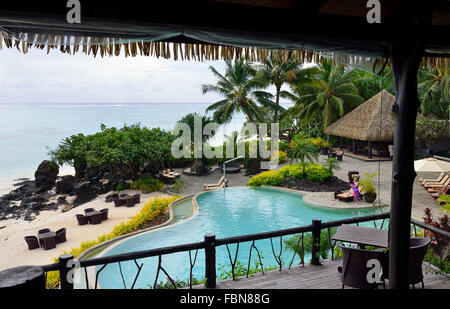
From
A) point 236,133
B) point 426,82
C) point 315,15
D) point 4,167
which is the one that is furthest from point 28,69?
point 315,15

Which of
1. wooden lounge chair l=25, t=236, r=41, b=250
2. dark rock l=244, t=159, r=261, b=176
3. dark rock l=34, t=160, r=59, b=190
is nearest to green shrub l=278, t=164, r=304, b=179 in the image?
dark rock l=244, t=159, r=261, b=176

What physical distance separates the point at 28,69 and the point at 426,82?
97181 mm

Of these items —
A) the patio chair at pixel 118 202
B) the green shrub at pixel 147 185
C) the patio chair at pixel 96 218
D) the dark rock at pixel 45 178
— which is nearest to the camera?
the patio chair at pixel 96 218

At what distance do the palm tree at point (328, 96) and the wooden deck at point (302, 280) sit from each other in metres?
20.1

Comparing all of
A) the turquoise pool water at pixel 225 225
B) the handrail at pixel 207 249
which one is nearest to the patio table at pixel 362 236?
the handrail at pixel 207 249

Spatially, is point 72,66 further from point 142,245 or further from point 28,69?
point 142,245

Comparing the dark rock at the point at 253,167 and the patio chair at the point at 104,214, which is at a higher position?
the dark rock at the point at 253,167

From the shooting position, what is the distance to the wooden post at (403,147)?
9.57 ft

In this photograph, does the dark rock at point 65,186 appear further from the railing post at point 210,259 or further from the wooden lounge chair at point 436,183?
the wooden lounge chair at point 436,183

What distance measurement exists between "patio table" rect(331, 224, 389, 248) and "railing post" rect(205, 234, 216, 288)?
1.71 metres

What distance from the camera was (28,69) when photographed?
90.3 metres

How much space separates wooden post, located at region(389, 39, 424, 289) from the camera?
2.92 m

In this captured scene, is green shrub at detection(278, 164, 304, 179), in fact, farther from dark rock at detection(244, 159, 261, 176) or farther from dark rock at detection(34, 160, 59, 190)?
dark rock at detection(34, 160, 59, 190)

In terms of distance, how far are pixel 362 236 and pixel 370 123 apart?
18.2m
